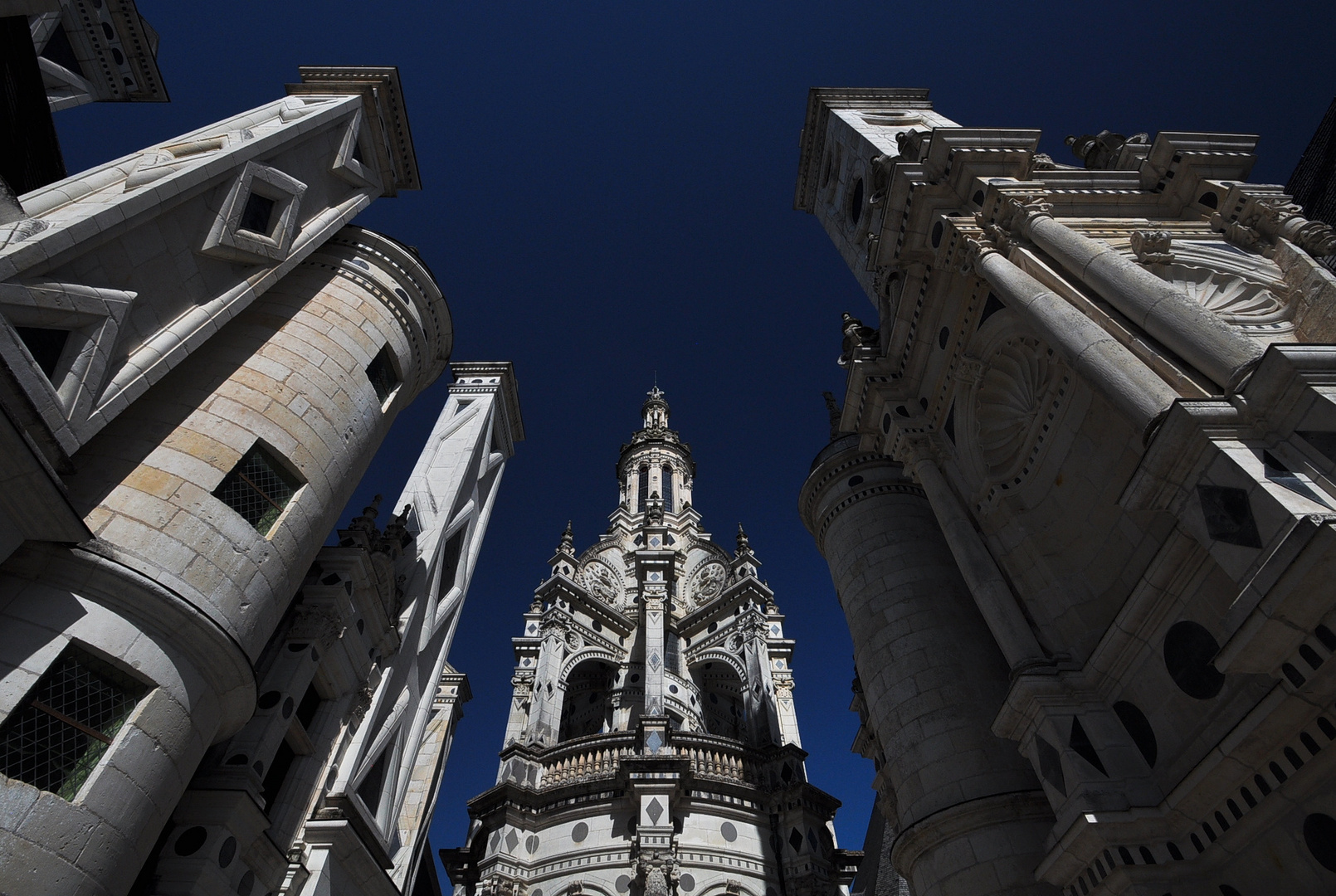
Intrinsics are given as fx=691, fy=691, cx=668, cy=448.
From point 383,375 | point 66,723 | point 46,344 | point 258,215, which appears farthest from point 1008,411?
point 46,344

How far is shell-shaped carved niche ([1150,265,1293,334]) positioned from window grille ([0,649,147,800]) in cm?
1550

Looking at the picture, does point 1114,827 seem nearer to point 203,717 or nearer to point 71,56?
point 203,717

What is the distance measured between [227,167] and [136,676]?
7879 mm

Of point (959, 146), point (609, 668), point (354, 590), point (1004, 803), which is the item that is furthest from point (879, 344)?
point (609, 668)

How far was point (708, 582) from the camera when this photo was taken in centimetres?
4044

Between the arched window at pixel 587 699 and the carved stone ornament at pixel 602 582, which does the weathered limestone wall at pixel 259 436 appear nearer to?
the arched window at pixel 587 699

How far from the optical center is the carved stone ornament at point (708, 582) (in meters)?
39.6

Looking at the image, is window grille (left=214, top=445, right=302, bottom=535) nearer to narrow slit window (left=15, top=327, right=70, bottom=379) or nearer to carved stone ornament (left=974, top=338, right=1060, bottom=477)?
narrow slit window (left=15, top=327, right=70, bottom=379)

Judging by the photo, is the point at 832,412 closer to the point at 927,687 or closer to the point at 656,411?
the point at 927,687

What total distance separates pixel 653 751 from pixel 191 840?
16.8 metres

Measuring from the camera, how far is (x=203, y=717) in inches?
329

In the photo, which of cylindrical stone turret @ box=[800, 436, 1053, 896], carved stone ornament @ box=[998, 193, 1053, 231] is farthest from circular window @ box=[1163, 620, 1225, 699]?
carved stone ornament @ box=[998, 193, 1053, 231]

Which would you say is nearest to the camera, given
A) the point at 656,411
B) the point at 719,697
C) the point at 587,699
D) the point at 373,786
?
the point at 373,786

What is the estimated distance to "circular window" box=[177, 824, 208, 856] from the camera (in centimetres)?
899
